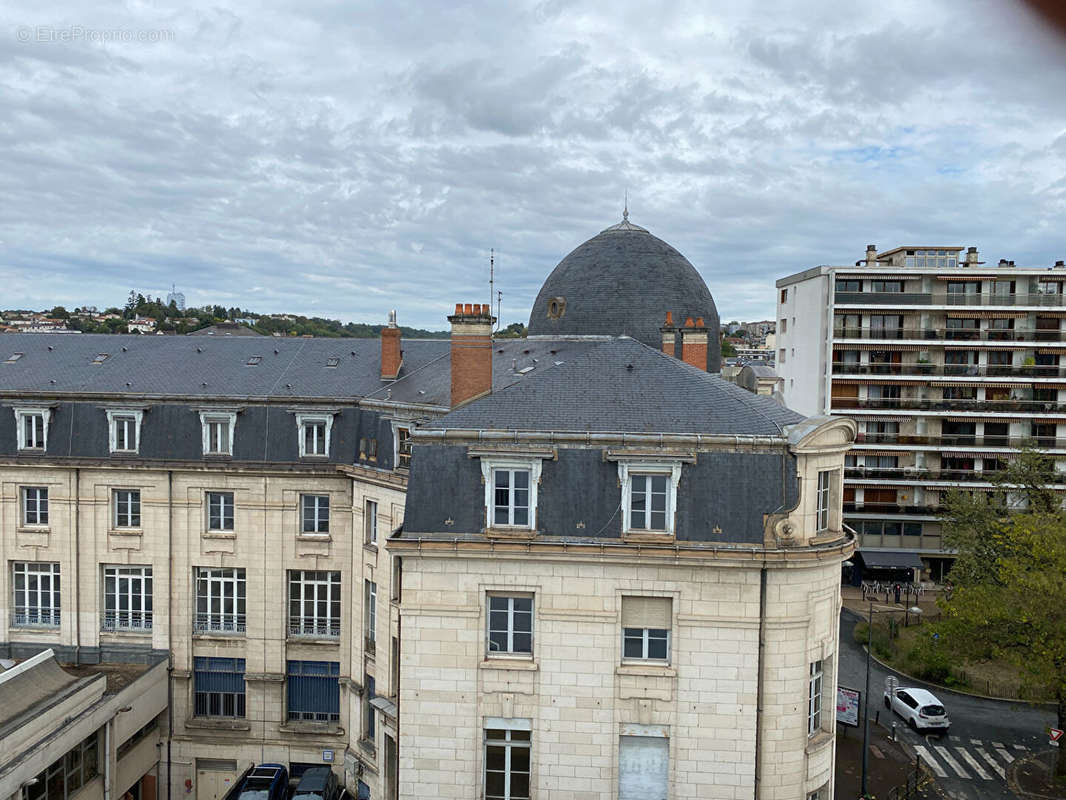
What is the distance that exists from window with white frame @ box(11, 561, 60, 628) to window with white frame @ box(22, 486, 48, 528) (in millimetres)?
1566

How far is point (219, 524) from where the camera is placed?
31078 millimetres

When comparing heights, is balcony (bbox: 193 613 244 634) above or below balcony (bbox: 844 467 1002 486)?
below

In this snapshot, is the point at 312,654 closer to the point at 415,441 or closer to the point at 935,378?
the point at 415,441

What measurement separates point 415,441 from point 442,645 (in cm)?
510

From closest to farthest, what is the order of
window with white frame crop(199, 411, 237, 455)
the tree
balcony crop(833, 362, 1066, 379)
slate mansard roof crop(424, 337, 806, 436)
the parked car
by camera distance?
slate mansard roof crop(424, 337, 806, 436) < the parked car < the tree < window with white frame crop(199, 411, 237, 455) < balcony crop(833, 362, 1066, 379)

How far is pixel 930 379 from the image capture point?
5575cm

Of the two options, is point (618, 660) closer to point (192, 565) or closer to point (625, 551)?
point (625, 551)

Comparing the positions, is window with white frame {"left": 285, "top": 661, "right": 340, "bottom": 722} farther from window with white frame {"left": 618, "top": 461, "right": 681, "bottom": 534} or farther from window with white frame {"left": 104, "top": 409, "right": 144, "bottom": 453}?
window with white frame {"left": 618, "top": 461, "right": 681, "bottom": 534}

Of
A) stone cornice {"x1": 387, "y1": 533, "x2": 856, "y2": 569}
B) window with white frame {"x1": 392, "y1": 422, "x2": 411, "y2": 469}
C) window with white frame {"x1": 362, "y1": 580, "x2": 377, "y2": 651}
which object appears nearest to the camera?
stone cornice {"x1": 387, "y1": 533, "x2": 856, "y2": 569}

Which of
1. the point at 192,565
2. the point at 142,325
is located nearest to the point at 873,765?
the point at 192,565

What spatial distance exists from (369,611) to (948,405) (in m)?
44.8

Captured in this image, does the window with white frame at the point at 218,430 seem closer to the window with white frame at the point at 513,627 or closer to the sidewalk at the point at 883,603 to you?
the window with white frame at the point at 513,627

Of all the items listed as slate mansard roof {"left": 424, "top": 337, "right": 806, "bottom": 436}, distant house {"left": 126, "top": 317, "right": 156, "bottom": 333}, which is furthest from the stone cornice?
distant house {"left": 126, "top": 317, "right": 156, "bottom": 333}

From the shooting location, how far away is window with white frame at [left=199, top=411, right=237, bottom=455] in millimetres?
31188
